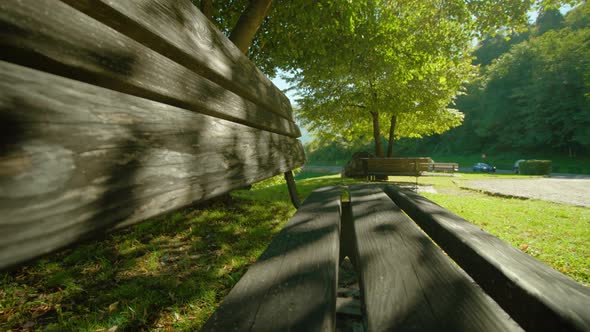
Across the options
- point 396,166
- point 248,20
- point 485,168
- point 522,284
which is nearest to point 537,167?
point 485,168

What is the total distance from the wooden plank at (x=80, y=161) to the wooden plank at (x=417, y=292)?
62cm

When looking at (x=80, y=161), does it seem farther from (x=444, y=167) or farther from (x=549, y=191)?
(x=444, y=167)

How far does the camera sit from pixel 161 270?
213 centimetres

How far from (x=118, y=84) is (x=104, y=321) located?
1.58 m

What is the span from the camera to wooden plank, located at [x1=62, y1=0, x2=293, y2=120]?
632mm

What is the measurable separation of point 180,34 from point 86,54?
0.36 m

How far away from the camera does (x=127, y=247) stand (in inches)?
101

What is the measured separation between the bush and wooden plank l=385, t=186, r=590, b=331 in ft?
81.7

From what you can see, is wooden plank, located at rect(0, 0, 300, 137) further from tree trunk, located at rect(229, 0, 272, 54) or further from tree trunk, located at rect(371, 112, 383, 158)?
tree trunk, located at rect(371, 112, 383, 158)

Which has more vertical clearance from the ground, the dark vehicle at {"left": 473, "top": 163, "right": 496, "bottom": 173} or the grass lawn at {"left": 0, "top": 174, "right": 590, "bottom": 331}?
the grass lawn at {"left": 0, "top": 174, "right": 590, "bottom": 331}

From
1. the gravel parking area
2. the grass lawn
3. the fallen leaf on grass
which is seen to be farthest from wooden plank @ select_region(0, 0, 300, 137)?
the gravel parking area

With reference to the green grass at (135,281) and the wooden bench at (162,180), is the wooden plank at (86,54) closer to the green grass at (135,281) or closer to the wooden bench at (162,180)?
the wooden bench at (162,180)

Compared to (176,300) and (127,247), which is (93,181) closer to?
(176,300)

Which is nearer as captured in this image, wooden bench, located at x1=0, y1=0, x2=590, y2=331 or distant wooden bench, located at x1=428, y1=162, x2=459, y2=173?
wooden bench, located at x1=0, y1=0, x2=590, y2=331
